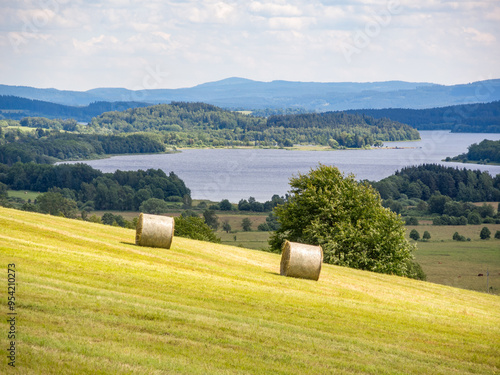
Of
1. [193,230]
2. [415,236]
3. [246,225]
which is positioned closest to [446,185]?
[415,236]

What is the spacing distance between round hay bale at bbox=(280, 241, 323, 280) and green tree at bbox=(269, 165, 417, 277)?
15003 millimetres

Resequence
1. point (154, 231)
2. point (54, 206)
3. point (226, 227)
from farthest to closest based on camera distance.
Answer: point (54, 206) → point (226, 227) → point (154, 231)

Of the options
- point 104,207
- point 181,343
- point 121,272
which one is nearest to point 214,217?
point 104,207

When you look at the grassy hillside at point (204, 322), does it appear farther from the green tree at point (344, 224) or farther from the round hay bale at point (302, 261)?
the green tree at point (344, 224)

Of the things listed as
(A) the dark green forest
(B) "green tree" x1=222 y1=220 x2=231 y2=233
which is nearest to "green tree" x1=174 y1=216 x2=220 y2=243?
(B) "green tree" x1=222 y1=220 x2=231 y2=233

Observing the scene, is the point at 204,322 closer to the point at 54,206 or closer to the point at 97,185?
the point at 54,206

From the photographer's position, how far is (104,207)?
14950 centimetres

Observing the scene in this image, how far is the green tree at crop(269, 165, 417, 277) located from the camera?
127 feet

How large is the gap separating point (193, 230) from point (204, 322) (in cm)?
4334

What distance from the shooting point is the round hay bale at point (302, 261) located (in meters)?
23.3

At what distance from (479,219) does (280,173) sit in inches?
3086

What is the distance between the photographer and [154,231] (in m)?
25.0

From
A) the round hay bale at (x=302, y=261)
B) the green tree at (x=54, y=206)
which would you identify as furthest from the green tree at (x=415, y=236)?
the round hay bale at (x=302, y=261)

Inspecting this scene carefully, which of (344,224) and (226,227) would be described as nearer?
(344,224)
